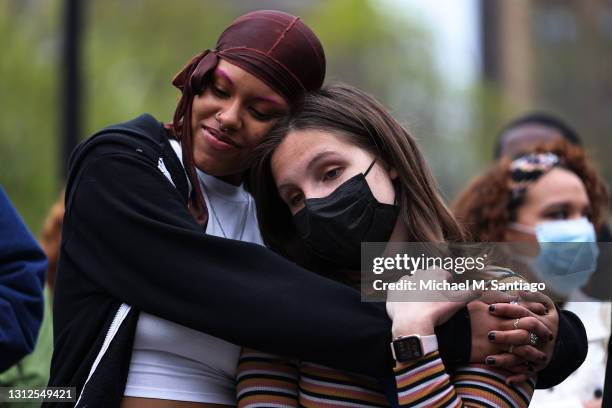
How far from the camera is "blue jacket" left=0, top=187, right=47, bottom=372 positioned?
3447 mm

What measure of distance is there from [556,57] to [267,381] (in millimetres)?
39623

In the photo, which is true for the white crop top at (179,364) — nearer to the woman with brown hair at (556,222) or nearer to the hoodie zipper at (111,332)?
the hoodie zipper at (111,332)

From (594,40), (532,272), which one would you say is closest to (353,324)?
(532,272)

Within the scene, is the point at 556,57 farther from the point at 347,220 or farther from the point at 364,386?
the point at 364,386

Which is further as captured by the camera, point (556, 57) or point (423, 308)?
point (556, 57)

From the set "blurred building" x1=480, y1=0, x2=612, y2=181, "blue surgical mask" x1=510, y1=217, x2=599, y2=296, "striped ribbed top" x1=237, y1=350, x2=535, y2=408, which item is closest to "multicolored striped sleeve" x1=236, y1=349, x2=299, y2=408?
"striped ribbed top" x1=237, y1=350, x2=535, y2=408

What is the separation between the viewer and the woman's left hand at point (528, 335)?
2619 millimetres

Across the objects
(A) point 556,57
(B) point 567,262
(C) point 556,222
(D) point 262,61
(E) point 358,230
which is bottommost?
(E) point 358,230

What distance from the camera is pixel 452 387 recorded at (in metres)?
2.55

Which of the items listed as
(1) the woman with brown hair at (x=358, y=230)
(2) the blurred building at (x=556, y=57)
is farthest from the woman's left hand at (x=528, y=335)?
(2) the blurred building at (x=556, y=57)

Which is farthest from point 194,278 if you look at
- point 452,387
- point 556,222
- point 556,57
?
point 556,57

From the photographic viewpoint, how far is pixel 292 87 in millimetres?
3146

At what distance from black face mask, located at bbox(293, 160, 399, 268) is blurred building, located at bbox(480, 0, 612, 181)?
34000mm

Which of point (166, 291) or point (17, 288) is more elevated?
point (17, 288)
